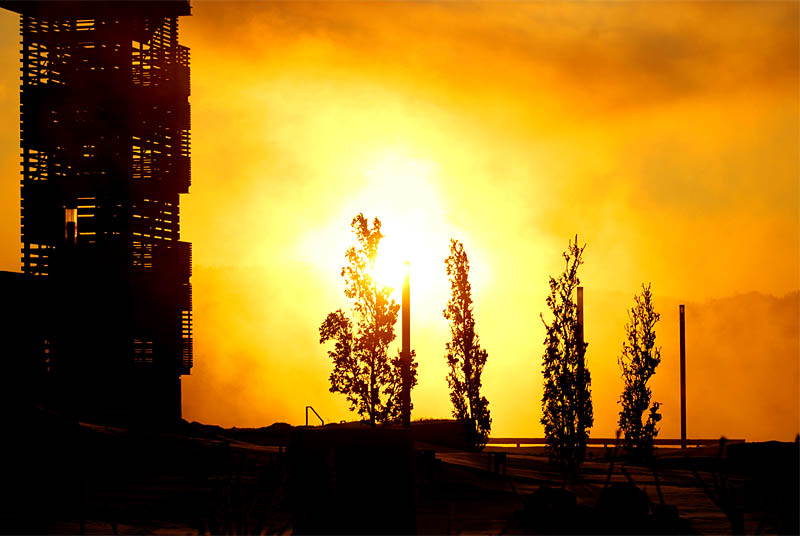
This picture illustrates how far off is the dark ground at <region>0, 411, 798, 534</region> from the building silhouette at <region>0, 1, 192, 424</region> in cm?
1966

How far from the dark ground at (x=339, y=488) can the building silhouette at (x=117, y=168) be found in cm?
1966

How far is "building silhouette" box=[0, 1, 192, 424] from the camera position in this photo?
58125 mm

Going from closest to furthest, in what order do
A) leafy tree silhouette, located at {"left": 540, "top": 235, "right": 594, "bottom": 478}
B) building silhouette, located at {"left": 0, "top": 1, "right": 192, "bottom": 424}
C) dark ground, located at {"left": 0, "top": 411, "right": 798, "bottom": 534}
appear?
1. dark ground, located at {"left": 0, "top": 411, "right": 798, "bottom": 534}
2. leafy tree silhouette, located at {"left": 540, "top": 235, "right": 594, "bottom": 478}
3. building silhouette, located at {"left": 0, "top": 1, "right": 192, "bottom": 424}

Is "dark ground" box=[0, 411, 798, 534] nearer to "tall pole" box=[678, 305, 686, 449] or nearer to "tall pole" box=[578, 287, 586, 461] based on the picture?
"tall pole" box=[578, 287, 586, 461]

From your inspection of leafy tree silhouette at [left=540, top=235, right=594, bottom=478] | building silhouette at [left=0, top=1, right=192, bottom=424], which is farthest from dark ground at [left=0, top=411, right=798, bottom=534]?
building silhouette at [left=0, top=1, right=192, bottom=424]

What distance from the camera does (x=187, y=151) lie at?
60875 mm

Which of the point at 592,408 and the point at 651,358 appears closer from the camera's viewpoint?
the point at 592,408

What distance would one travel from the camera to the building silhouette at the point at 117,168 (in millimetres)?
58125

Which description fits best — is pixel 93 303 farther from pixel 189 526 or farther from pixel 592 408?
pixel 189 526

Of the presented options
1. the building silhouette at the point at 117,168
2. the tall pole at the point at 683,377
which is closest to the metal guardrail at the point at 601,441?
the tall pole at the point at 683,377

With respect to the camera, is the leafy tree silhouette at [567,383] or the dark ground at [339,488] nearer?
the dark ground at [339,488]

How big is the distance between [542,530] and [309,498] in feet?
21.6

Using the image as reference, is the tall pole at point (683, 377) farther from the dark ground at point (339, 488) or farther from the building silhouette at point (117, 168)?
the building silhouette at point (117, 168)

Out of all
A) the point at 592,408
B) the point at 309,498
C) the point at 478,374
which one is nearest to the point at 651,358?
the point at 592,408
